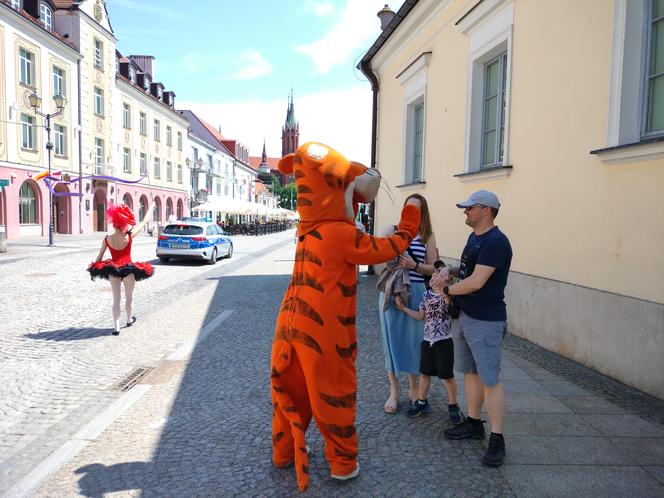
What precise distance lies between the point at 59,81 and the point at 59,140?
10.9 ft

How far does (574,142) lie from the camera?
209 inches

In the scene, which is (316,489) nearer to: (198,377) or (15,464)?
(15,464)

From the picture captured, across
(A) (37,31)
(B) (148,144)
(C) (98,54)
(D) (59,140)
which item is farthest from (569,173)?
(B) (148,144)

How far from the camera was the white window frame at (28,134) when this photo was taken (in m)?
24.4

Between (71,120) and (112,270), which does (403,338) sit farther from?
(71,120)

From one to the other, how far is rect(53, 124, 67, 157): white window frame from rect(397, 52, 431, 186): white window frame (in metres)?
22.9

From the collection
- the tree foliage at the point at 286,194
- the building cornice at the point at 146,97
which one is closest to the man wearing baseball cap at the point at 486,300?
the building cornice at the point at 146,97

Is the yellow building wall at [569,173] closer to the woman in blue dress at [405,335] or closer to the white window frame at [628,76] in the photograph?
Result: the white window frame at [628,76]

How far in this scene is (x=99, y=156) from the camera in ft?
104

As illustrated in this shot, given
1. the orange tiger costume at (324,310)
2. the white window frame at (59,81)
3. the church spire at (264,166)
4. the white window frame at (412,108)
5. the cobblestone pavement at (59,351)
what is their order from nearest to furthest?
the orange tiger costume at (324,310)
the cobblestone pavement at (59,351)
the white window frame at (412,108)
the white window frame at (59,81)
the church spire at (264,166)

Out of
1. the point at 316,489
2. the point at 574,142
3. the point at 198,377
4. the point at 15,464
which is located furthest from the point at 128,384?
the point at 574,142

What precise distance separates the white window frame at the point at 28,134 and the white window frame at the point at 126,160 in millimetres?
9988

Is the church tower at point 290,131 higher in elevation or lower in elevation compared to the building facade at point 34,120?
higher

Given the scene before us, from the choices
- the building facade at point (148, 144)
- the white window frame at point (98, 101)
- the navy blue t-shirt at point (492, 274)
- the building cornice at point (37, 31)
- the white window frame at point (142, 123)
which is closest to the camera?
the navy blue t-shirt at point (492, 274)
